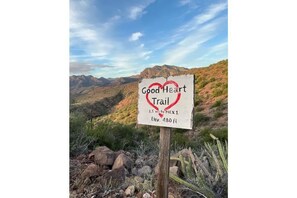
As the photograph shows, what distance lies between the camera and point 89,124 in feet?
8.93

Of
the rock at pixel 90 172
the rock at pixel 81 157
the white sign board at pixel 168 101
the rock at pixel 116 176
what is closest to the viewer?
the white sign board at pixel 168 101

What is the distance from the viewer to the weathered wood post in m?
1.75

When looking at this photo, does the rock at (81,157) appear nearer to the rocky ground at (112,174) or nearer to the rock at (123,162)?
the rocky ground at (112,174)

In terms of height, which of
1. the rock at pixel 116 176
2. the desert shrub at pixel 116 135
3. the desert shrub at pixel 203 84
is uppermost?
the desert shrub at pixel 203 84

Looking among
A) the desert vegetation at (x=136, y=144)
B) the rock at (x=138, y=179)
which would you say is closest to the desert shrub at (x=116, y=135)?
the desert vegetation at (x=136, y=144)

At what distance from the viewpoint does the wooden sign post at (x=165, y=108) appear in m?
1.70

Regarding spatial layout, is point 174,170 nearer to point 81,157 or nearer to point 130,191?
point 130,191

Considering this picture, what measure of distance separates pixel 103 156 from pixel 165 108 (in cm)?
100

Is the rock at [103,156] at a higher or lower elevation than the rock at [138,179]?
higher

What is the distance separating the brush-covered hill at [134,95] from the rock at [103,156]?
0.73ft
